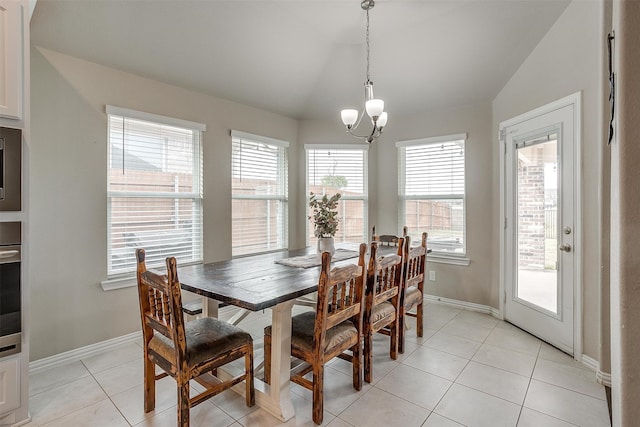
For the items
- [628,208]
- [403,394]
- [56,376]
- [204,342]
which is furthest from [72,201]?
[628,208]

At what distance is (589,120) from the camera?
2619 mm

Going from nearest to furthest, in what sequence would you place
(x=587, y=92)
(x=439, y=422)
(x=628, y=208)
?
1. (x=628, y=208)
2. (x=439, y=422)
3. (x=587, y=92)

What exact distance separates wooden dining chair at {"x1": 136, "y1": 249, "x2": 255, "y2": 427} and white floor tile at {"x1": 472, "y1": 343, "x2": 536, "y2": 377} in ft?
6.44

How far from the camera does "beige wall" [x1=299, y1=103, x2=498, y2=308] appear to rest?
3.94 meters

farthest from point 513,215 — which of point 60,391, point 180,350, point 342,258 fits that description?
point 60,391

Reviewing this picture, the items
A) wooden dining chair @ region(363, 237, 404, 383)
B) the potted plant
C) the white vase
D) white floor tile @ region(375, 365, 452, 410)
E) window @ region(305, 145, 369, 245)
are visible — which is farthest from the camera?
window @ region(305, 145, 369, 245)

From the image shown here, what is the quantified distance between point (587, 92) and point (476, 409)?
8.41ft

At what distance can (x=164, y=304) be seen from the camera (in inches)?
69.5

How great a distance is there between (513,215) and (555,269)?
0.70 meters

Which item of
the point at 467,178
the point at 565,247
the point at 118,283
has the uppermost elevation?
the point at 467,178

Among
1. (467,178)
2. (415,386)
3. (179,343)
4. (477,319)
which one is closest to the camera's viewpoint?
(179,343)

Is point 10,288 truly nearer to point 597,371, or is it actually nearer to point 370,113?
point 370,113

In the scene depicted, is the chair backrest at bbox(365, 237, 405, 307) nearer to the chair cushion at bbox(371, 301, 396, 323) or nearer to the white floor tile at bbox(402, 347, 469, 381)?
the chair cushion at bbox(371, 301, 396, 323)

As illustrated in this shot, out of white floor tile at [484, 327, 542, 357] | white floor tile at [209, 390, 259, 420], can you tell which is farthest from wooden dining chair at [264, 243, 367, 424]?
white floor tile at [484, 327, 542, 357]
